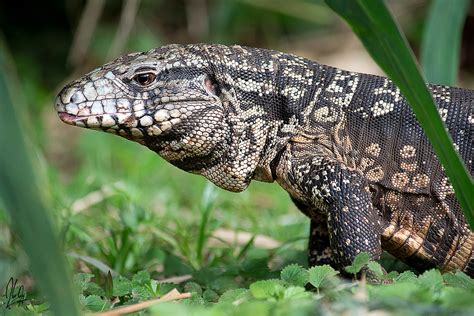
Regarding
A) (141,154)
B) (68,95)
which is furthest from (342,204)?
(141,154)

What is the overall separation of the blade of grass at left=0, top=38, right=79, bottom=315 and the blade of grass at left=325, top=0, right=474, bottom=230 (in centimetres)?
167

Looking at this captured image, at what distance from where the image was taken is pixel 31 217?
2.85 m

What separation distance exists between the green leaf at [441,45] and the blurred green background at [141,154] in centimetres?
169

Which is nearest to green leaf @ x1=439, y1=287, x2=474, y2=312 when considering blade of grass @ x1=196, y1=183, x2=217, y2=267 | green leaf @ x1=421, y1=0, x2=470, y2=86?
blade of grass @ x1=196, y1=183, x2=217, y2=267

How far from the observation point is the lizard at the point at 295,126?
526 cm

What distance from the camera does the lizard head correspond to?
5262 mm

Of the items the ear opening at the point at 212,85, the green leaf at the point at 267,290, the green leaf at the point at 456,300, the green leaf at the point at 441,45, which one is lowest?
the green leaf at the point at 267,290

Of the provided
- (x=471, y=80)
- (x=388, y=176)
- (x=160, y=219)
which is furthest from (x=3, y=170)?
(x=471, y=80)

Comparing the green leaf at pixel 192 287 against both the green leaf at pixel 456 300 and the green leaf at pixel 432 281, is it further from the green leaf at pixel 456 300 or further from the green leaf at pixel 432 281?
the green leaf at pixel 456 300

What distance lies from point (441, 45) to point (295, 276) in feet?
11.3

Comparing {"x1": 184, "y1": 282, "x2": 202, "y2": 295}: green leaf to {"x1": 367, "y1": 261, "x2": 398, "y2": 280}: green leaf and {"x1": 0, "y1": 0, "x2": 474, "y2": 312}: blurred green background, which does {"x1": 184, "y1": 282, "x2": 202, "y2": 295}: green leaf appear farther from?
{"x1": 367, "y1": 261, "x2": 398, "y2": 280}: green leaf

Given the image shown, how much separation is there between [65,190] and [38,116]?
373 cm

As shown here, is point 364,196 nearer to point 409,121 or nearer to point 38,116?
point 409,121

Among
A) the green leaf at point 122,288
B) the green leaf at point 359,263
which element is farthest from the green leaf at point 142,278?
the green leaf at point 359,263
